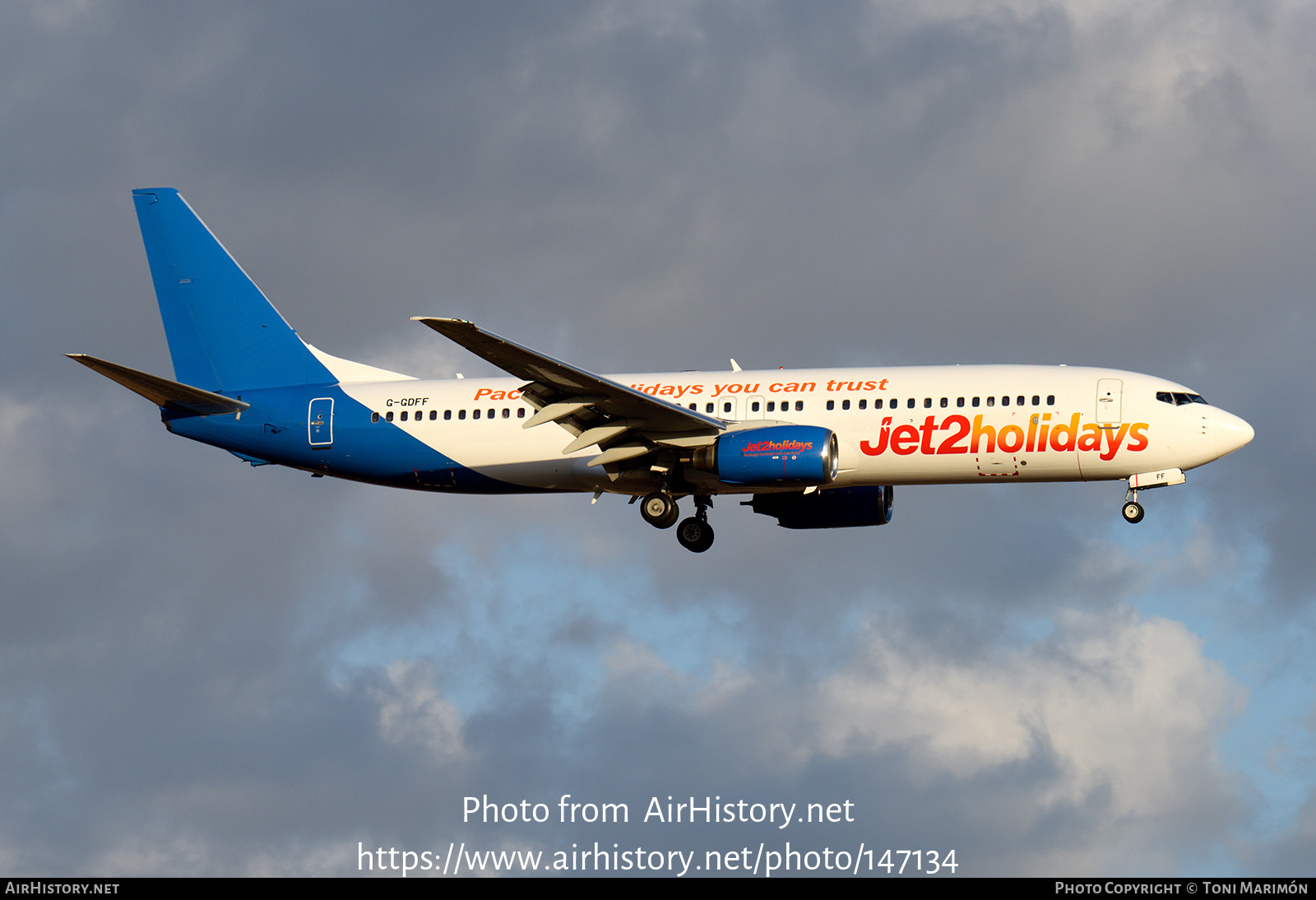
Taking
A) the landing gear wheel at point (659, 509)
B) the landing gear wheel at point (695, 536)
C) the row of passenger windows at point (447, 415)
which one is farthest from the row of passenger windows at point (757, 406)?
the row of passenger windows at point (447, 415)

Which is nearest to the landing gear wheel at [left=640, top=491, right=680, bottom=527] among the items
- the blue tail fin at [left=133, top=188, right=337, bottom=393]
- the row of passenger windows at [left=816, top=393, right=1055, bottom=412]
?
the row of passenger windows at [left=816, top=393, right=1055, bottom=412]

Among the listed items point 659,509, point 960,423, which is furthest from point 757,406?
point 960,423

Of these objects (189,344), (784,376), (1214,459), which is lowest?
(1214,459)

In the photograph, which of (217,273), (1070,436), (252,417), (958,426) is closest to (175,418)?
(252,417)

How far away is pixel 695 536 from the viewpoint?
49938mm

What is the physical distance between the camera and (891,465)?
45.6 meters

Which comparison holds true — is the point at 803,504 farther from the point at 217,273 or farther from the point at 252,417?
the point at 217,273

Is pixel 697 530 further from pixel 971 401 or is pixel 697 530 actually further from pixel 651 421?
pixel 971 401

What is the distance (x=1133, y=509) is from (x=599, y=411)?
617 inches

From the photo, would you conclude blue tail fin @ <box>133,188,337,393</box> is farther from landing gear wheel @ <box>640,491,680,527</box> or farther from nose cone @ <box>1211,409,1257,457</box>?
nose cone @ <box>1211,409,1257,457</box>

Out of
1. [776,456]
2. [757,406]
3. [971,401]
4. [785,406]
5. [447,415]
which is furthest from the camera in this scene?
[447,415]

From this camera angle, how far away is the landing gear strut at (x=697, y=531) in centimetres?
4994

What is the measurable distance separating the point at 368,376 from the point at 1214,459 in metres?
26.9

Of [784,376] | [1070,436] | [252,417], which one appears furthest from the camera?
[252,417]
